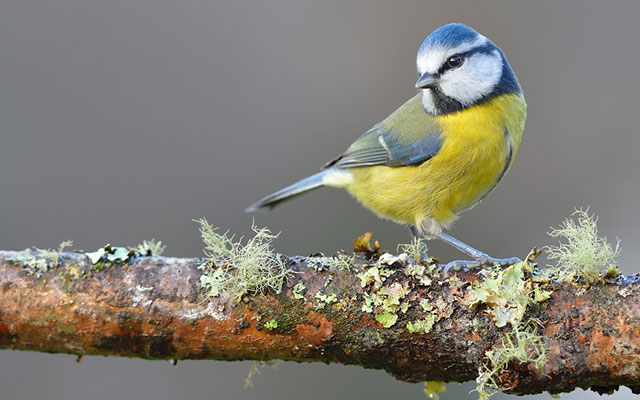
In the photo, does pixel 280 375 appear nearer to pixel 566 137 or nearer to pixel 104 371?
pixel 104 371

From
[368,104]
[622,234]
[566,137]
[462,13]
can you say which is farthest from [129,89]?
[622,234]

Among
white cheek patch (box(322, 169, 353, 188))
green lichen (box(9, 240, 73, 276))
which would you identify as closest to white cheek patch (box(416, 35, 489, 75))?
white cheek patch (box(322, 169, 353, 188))

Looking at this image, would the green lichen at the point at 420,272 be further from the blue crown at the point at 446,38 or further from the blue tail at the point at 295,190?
the blue tail at the point at 295,190

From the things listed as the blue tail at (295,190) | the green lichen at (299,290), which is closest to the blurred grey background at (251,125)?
the blue tail at (295,190)

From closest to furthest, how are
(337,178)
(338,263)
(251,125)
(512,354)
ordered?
(512,354) < (338,263) < (337,178) < (251,125)

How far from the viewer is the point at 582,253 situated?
1.74 metres

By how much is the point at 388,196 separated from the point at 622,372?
4.33 feet

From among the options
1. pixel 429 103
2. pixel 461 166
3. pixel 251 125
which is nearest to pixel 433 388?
pixel 461 166

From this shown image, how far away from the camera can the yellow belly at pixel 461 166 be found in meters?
2.55

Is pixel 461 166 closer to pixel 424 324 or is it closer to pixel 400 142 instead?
pixel 400 142

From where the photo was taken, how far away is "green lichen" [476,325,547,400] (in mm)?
1619

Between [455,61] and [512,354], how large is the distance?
4.56ft

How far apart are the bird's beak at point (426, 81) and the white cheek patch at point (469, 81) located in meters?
0.04

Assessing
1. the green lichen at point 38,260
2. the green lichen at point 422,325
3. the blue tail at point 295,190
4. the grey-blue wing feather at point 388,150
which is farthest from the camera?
the blue tail at point 295,190
